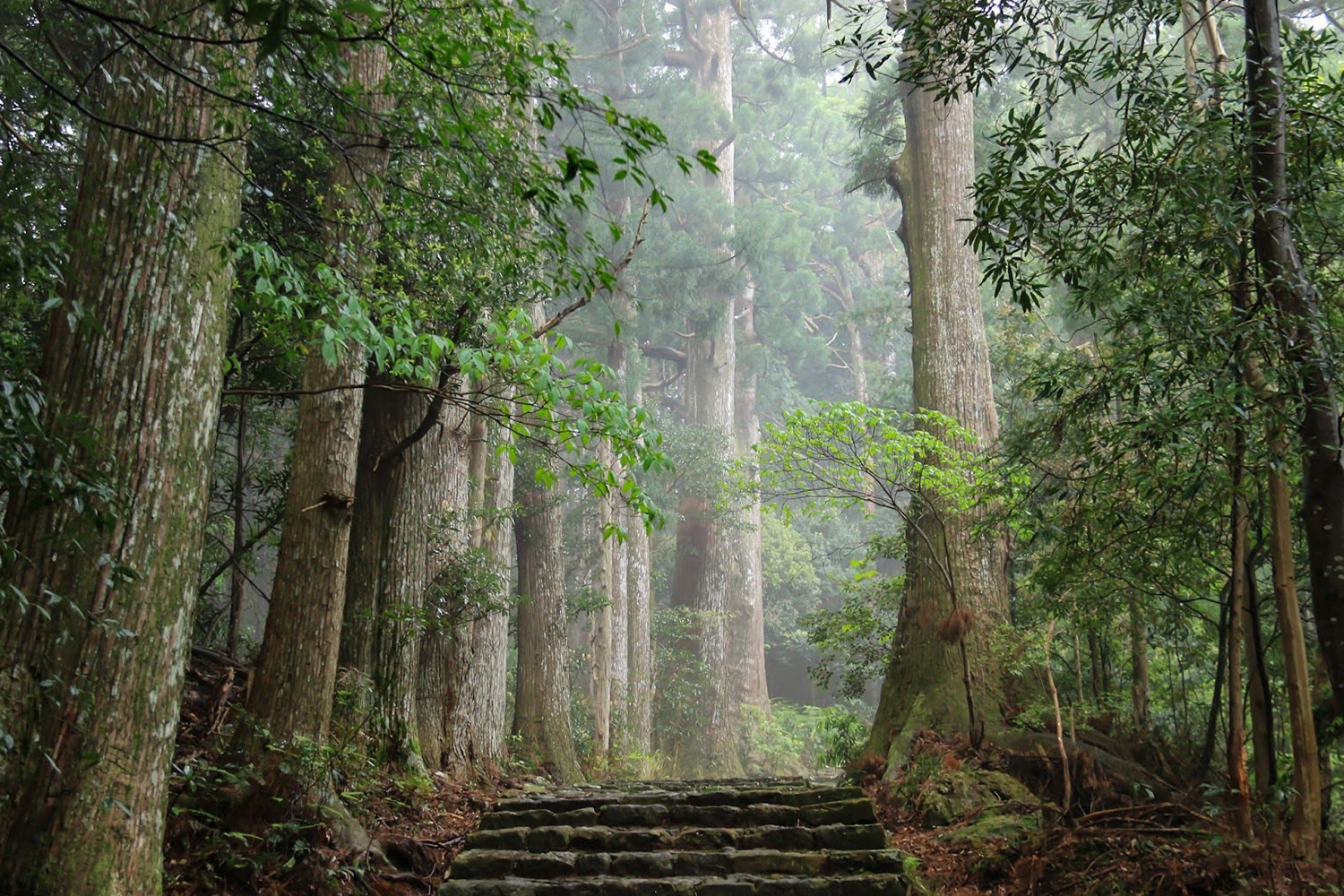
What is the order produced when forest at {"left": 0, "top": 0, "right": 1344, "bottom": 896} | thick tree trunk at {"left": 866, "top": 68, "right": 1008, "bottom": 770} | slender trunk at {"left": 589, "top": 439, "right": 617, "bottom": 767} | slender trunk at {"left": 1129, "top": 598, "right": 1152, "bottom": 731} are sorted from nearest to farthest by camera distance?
forest at {"left": 0, "top": 0, "right": 1344, "bottom": 896}
slender trunk at {"left": 1129, "top": 598, "right": 1152, "bottom": 731}
thick tree trunk at {"left": 866, "top": 68, "right": 1008, "bottom": 770}
slender trunk at {"left": 589, "top": 439, "right": 617, "bottom": 767}

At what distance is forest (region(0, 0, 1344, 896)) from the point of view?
3367 mm

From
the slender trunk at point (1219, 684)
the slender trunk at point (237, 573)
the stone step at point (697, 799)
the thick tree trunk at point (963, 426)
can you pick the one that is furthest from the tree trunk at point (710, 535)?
the slender trunk at point (1219, 684)

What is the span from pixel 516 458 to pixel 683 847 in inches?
97.8

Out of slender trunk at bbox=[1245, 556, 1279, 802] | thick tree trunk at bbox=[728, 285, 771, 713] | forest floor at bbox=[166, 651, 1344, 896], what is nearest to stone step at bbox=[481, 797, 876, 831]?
forest floor at bbox=[166, 651, 1344, 896]

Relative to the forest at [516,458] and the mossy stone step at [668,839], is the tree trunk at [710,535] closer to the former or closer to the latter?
the forest at [516,458]

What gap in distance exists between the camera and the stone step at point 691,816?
223 inches

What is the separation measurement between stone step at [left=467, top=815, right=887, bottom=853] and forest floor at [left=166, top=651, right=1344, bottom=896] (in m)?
0.38

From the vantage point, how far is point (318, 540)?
5246mm

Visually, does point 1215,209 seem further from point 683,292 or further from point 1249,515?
point 683,292

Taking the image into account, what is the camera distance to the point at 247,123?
436 cm

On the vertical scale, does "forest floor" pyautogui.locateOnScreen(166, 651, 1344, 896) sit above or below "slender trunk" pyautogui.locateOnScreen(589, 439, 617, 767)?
below

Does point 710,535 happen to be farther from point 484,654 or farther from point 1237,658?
point 1237,658

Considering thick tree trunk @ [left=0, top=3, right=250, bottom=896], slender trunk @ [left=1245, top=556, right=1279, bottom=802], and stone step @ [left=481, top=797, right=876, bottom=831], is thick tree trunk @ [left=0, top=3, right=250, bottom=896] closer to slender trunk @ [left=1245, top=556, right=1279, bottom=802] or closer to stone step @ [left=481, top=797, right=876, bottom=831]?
stone step @ [left=481, top=797, right=876, bottom=831]

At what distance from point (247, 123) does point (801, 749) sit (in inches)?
761
